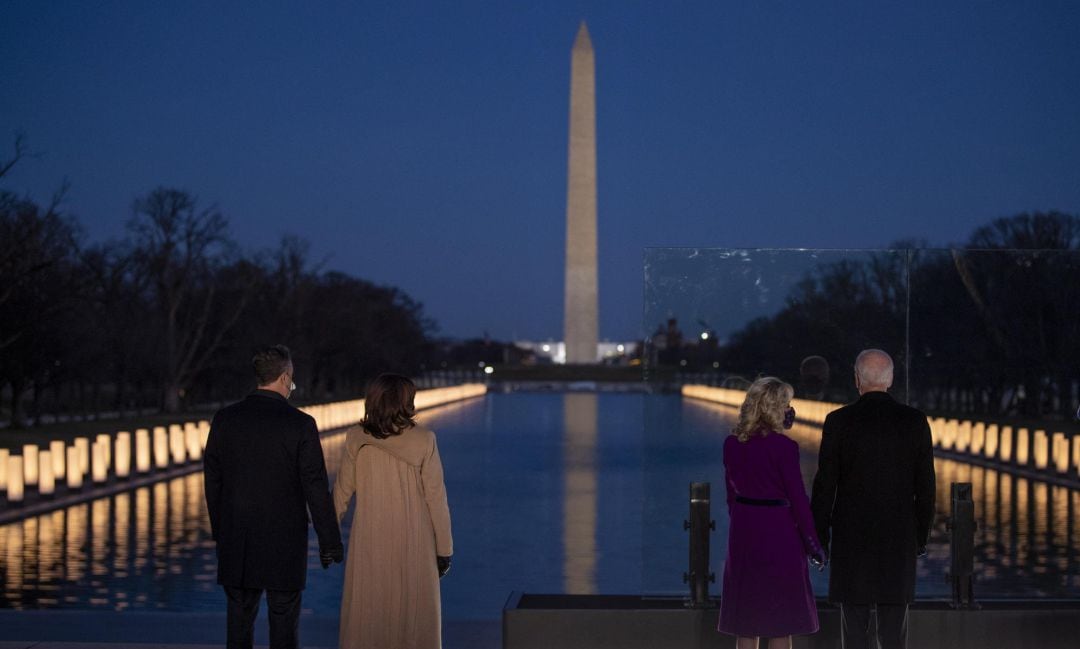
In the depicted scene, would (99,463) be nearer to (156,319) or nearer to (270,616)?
(270,616)

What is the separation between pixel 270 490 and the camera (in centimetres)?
625

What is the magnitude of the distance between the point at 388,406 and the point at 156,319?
120 ft

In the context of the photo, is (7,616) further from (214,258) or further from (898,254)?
(214,258)

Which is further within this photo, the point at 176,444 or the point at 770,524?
the point at 176,444

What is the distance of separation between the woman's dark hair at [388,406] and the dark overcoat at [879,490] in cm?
181

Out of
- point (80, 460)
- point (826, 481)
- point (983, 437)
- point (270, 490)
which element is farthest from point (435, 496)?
point (80, 460)

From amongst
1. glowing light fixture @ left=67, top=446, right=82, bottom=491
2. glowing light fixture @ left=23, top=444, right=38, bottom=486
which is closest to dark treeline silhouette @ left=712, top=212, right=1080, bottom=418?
glowing light fixture @ left=23, top=444, right=38, bottom=486

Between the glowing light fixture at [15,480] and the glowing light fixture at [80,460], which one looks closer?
the glowing light fixture at [15,480]

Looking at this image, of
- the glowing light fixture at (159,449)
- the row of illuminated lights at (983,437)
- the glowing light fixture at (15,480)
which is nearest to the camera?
the row of illuminated lights at (983,437)

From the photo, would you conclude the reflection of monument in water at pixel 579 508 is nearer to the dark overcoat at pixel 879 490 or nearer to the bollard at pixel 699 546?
the bollard at pixel 699 546

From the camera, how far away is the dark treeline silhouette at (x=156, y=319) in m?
29.3

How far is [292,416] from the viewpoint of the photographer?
6.24m

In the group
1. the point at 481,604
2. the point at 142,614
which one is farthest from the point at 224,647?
the point at 481,604

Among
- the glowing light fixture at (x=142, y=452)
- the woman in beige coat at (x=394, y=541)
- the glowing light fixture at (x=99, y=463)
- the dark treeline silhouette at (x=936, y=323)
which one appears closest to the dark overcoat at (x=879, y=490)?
the woman in beige coat at (x=394, y=541)
